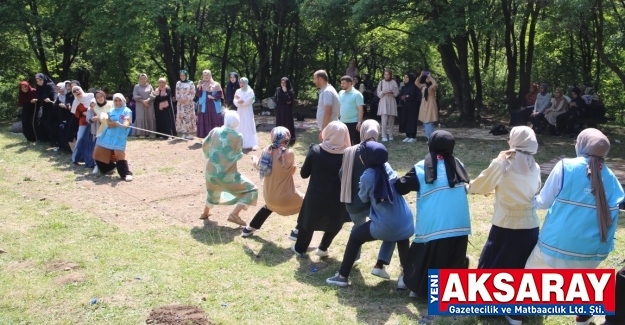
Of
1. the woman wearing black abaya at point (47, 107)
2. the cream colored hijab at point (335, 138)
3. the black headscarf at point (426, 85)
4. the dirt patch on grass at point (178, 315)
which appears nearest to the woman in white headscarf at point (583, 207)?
the cream colored hijab at point (335, 138)

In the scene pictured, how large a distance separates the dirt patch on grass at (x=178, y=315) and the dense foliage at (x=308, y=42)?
9.71m

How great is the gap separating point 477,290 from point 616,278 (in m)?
0.96

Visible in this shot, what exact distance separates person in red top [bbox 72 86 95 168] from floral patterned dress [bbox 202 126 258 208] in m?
4.48

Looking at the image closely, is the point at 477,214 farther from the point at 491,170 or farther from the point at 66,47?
the point at 66,47

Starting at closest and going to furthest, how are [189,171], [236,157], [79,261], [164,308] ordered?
[164,308] → [79,261] → [236,157] → [189,171]

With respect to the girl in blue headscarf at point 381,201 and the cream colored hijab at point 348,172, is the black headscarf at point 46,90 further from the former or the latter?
the girl in blue headscarf at point 381,201

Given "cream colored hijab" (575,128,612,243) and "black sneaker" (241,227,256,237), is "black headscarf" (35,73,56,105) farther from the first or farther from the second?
"cream colored hijab" (575,128,612,243)

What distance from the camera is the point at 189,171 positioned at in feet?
34.1

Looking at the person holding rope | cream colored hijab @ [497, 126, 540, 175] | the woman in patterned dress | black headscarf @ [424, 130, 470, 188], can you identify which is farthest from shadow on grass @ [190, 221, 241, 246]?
the woman in patterned dress

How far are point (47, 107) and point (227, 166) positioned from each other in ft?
24.7

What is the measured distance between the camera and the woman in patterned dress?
44.0ft

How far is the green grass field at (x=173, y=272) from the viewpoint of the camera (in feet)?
16.0

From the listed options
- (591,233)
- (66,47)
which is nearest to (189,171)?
(591,233)

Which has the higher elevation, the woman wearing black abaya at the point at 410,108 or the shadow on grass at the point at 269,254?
the woman wearing black abaya at the point at 410,108
